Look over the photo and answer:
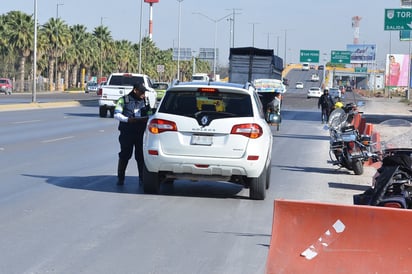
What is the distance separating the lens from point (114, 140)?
24.4 m

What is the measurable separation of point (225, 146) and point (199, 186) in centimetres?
207

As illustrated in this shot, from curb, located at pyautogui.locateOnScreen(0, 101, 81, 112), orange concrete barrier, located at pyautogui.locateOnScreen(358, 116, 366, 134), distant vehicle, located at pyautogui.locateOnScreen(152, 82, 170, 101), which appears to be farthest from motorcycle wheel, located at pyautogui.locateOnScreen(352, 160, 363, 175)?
distant vehicle, located at pyautogui.locateOnScreen(152, 82, 170, 101)

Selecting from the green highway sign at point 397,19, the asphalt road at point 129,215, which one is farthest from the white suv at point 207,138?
the green highway sign at point 397,19

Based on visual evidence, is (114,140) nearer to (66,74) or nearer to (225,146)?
(225,146)

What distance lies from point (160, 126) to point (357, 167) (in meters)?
6.03

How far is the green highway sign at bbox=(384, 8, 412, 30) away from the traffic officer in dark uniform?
38.2 m

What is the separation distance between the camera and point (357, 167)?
16.8 m

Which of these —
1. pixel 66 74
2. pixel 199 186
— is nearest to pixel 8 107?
pixel 199 186

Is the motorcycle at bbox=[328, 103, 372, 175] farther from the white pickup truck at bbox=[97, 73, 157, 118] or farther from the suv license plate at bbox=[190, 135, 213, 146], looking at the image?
the white pickup truck at bbox=[97, 73, 157, 118]

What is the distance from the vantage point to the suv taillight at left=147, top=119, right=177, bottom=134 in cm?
1209

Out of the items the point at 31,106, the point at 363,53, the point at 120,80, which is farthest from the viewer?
the point at 363,53

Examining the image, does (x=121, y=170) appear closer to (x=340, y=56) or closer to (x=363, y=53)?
(x=340, y=56)

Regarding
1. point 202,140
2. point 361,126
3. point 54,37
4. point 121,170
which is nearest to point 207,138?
point 202,140

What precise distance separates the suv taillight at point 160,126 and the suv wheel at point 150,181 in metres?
0.59
